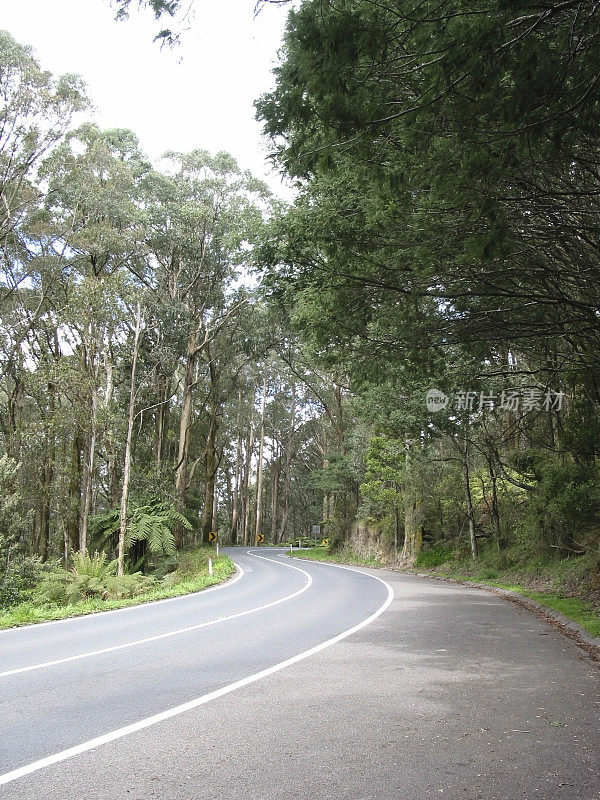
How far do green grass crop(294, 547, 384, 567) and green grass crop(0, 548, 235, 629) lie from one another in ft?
29.1

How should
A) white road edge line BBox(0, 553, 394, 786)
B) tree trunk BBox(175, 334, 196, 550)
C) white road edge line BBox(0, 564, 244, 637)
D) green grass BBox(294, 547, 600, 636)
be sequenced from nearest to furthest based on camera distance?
white road edge line BBox(0, 553, 394, 786) < white road edge line BBox(0, 564, 244, 637) < green grass BBox(294, 547, 600, 636) < tree trunk BBox(175, 334, 196, 550)

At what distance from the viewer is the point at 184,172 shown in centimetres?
2864

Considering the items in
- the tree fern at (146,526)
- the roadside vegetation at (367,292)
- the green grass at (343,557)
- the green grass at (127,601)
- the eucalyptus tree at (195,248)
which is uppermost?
the eucalyptus tree at (195,248)

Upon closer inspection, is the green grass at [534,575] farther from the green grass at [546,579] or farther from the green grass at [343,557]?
the green grass at [343,557]

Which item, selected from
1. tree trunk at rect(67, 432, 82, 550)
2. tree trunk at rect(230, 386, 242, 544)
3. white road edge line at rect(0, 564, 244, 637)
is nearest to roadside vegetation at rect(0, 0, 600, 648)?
tree trunk at rect(67, 432, 82, 550)

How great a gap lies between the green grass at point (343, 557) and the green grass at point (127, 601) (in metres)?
8.86

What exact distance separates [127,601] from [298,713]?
34.0 ft

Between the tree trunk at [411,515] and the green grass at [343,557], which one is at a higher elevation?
the tree trunk at [411,515]

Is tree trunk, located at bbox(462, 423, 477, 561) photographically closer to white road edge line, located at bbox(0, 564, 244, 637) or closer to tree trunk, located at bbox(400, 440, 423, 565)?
tree trunk, located at bbox(400, 440, 423, 565)

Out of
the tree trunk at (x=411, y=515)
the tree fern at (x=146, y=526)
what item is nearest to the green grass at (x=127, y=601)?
the tree fern at (x=146, y=526)

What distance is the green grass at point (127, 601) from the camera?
11.6 metres

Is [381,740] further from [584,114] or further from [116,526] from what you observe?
[116,526]

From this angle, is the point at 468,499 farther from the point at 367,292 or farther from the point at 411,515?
the point at 367,292

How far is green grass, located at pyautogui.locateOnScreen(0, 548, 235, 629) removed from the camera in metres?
11.6
